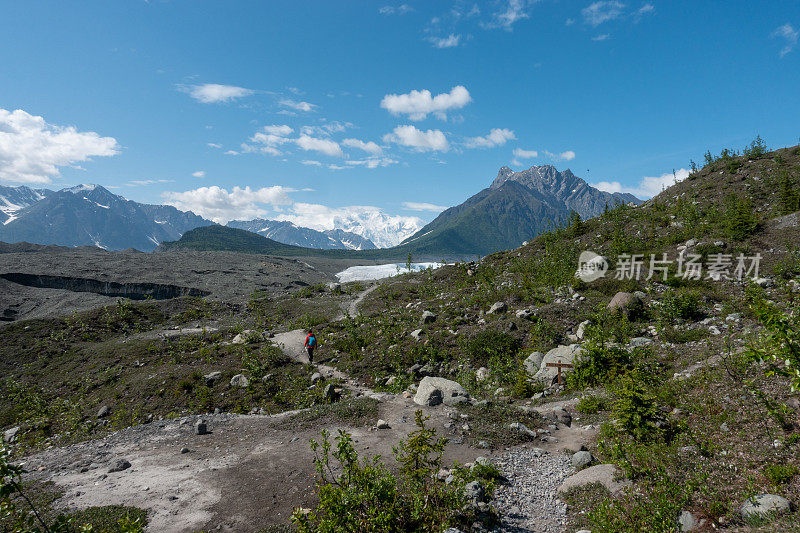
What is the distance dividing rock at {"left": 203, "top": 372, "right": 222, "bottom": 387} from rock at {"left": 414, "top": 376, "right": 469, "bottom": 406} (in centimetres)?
1066

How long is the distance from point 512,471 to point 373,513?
399 cm

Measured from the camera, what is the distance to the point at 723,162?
35688 mm

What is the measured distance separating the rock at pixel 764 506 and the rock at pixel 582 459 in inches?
121

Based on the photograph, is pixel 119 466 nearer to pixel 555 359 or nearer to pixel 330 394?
pixel 330 394

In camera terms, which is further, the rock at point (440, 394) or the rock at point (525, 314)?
the rock at point (525, 314)

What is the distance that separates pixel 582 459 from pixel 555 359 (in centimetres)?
664

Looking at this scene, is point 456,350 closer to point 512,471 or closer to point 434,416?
point 434,416

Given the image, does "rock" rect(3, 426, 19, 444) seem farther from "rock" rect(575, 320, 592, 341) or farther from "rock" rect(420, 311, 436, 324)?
"rock" rect(575, 320, 592, 341)

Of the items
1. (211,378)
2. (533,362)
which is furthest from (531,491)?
(211,378)

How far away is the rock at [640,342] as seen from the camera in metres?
13.8

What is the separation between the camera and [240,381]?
676 inches

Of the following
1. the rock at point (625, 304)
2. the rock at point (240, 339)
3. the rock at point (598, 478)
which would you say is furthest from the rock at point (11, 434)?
the rock at point (625, 304)

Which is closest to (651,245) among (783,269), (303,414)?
(783,269)

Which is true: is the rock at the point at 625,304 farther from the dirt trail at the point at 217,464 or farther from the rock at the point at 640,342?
the dirt trail at the point at 217,464
